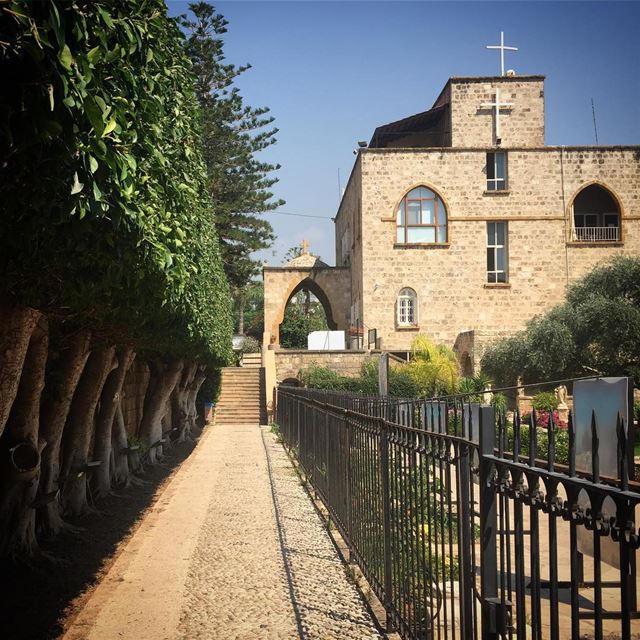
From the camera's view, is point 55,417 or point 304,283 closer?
point 55,417

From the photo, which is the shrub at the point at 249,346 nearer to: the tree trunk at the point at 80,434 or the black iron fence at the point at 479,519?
the tree trunk at the point at 80,434

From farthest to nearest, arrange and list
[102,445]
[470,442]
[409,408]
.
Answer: [102,445] < [409,408] < [470,442]

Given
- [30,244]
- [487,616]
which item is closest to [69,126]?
[30,244]

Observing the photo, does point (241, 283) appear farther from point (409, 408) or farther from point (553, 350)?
point (409, 408)

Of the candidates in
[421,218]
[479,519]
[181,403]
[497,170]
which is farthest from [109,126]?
[497,170]

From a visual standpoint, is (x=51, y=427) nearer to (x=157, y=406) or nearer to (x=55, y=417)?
(x=55, y=417)

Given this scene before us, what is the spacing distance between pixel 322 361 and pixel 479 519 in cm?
2833

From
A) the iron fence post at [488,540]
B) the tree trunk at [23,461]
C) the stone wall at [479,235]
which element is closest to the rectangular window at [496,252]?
the stone wall at [479,235]

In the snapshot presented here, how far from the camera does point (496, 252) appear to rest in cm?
3597

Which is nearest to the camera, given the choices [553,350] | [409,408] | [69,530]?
[409,408]

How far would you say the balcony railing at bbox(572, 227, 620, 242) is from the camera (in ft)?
117

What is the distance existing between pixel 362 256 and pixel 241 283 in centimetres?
594

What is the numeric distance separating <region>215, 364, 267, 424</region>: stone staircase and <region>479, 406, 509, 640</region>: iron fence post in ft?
83.5

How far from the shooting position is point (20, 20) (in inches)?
108
